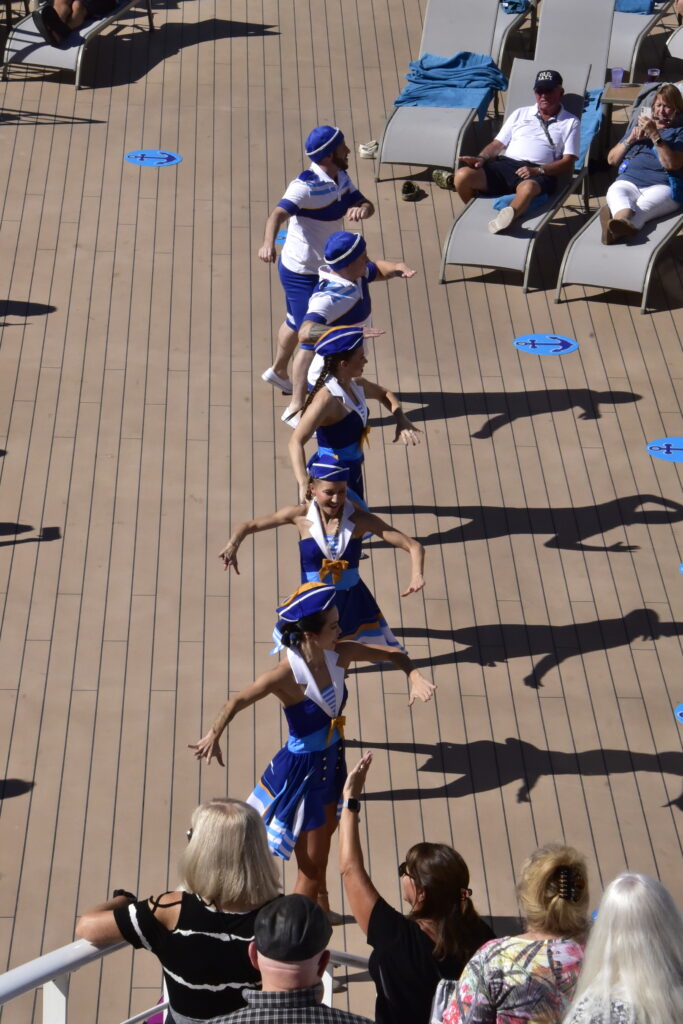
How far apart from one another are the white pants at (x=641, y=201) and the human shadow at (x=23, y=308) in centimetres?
465

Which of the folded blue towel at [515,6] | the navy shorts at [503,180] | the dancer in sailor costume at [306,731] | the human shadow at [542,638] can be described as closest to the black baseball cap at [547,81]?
the navy shorts at [503,180]

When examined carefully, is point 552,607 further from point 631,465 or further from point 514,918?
point 514,918

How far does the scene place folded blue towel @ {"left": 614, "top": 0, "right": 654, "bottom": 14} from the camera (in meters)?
14.6

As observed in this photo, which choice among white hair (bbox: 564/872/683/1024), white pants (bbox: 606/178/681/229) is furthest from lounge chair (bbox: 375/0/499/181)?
white hair (bbox: 564/872/683/1024)

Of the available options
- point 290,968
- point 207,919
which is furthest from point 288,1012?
point 207,919

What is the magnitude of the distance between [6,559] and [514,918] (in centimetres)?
383

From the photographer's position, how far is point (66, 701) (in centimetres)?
719

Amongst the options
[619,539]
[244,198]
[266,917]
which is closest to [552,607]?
[619,539]

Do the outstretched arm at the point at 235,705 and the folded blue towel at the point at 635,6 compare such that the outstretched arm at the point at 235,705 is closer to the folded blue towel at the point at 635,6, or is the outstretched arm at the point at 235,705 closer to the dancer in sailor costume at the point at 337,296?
the dancer in sailor costume at the point at 337,296

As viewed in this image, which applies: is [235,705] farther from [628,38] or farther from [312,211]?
[628,38]

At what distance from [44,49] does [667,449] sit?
8031 millimetres

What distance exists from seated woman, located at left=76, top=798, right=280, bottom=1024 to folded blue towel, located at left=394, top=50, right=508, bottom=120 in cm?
1004

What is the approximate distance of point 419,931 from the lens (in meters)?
4.18

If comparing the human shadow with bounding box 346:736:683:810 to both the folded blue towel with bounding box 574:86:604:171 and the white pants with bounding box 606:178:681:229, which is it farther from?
the folded blue towel with bounding box 574:86:604:171
